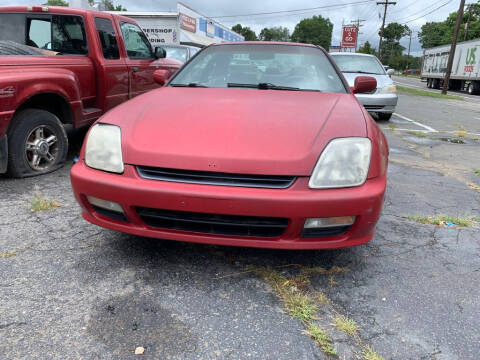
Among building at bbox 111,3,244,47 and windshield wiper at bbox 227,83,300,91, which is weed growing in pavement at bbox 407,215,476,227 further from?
building at bbox 111,3,244,47

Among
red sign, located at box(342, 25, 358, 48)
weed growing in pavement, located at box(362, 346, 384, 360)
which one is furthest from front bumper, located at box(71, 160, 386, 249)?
red sign, located at box(342, 25, 358, 48)

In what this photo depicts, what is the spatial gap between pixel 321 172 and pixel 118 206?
1071mm

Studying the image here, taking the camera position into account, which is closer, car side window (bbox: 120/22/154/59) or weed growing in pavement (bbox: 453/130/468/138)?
car side window (bbox: 120/22/154/59)

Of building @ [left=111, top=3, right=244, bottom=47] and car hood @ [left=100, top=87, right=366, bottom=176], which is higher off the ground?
building @ [left=111, top=3, right=244, bottom=47]

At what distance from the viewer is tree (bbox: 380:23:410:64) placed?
108m

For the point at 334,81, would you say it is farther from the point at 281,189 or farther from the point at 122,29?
the point at 122,29

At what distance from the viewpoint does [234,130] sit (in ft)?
6.84

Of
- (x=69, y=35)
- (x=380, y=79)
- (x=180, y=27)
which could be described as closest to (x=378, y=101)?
(x=380, y=79)

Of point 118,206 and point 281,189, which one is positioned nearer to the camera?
point 281,189

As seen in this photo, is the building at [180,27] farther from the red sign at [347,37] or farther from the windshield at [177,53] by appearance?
the red sign at [347,37]

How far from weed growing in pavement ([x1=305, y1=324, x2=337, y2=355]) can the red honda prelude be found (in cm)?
41

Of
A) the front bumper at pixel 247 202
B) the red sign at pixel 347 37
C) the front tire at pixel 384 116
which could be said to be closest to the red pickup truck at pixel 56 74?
the front bumper at pixel 247 202

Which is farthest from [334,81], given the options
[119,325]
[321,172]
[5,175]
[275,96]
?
[5,175]

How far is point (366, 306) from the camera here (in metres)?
1.95
